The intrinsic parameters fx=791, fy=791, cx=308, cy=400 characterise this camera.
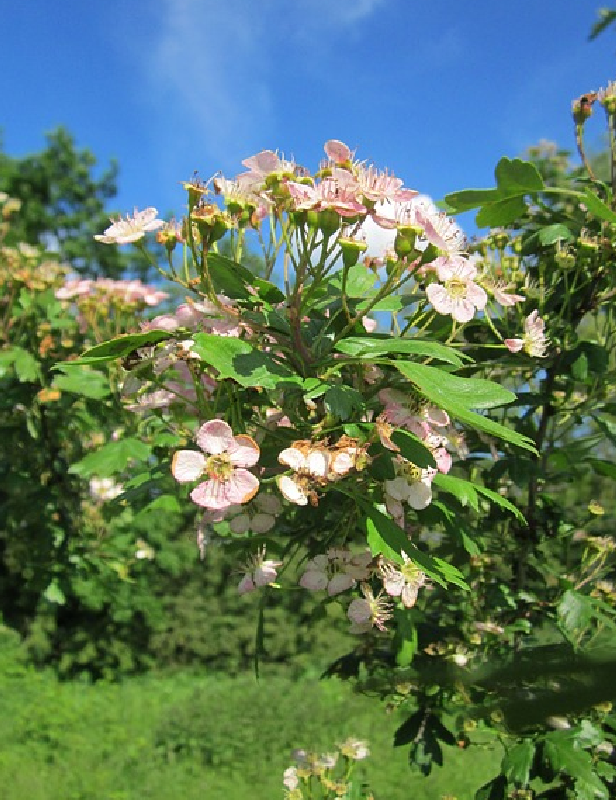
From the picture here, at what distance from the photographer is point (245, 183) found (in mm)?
1110

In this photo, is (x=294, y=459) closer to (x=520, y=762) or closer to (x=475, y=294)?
(x=475, y=294)

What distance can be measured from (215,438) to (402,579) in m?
0.36

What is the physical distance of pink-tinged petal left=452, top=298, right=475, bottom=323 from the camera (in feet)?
Answer: 3.55

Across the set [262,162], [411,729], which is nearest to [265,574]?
[262,162]

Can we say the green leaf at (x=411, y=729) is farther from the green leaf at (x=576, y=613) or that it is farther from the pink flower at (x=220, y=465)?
the pink flower at (x=220, y=465)

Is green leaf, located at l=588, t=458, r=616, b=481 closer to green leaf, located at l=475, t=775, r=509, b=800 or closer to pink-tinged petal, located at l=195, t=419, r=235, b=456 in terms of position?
green leaf, located at l=475, t=775, r=509, b=800

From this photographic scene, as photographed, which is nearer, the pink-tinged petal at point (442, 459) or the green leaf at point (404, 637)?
the pink-tinged petal at point (442, 459)

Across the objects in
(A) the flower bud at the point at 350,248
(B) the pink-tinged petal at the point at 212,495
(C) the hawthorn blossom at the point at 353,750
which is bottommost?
(C) the hawthorn blossom at the point at 353,750

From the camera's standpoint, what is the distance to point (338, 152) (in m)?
1.10

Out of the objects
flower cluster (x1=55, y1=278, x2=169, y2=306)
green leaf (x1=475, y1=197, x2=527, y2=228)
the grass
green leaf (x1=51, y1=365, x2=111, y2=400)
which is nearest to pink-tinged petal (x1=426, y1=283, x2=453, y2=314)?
green leaf (x1=475, y1=197, x2=527, y2=228)

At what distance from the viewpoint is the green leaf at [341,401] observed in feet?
3.23

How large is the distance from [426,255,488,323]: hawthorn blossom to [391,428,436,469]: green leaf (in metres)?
0.20

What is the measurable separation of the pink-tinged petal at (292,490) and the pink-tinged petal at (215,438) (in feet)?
0.27

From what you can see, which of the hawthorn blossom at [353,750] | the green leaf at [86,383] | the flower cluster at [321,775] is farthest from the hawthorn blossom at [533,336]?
the green leaf at [86,383]
